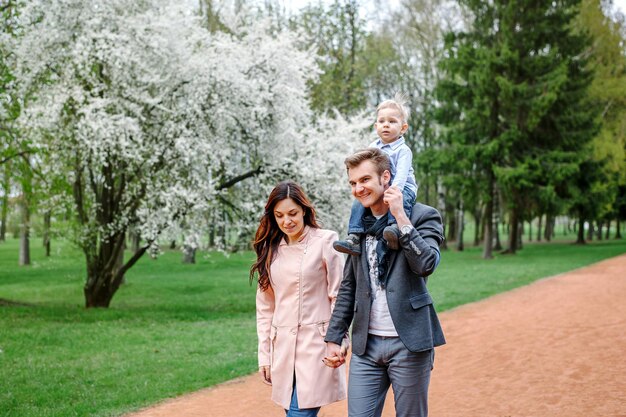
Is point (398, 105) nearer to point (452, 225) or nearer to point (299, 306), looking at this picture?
point (299, 306)

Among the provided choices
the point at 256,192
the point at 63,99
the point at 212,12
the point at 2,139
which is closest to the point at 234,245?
the point at 256,192

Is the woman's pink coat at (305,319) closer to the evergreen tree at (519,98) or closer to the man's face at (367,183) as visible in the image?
the man's face at (367,183)

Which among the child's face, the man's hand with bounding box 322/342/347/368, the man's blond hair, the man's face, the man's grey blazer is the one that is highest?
the child's face

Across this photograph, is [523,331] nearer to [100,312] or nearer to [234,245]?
[234,245]

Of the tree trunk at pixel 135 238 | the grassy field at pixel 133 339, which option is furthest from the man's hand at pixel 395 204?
the tree trunk at pixel 135 238

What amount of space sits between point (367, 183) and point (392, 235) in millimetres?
340

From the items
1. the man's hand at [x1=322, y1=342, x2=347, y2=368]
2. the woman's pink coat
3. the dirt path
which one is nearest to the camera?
the man's hand at [x1=322, y1=342, x2=347, y2=368]

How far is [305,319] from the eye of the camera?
3904 millimetres

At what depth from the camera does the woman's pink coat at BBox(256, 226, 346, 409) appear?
12.6ft

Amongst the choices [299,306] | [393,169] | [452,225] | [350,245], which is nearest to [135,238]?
[299,306]

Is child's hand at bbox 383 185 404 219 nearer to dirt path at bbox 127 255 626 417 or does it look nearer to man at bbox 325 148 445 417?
man at bbox 325 148 445 417

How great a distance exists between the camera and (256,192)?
16.2 metres

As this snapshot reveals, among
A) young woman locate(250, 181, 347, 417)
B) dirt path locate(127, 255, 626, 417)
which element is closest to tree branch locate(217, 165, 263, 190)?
dirt path locate(127, 255, 626, 417)

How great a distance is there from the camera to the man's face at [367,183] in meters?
3.52
